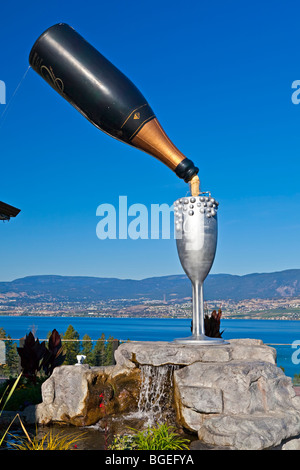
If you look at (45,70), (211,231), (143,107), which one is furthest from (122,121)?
(211,231)

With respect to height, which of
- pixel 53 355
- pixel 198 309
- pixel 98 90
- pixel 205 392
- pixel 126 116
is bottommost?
pixel 205 392

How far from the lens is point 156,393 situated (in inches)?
282

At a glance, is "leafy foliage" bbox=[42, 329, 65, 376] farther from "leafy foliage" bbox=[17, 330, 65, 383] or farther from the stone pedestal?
the stone pedestal

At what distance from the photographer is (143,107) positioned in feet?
26.4

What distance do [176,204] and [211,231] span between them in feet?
2.64

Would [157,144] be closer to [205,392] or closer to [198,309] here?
[198,309]

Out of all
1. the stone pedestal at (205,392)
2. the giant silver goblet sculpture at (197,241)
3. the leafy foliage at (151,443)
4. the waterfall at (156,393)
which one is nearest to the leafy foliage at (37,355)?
the stone pedestal at (205,392)

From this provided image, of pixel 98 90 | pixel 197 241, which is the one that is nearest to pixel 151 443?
pixel 197 241

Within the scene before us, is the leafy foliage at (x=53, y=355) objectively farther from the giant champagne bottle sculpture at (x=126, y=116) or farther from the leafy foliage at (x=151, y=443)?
the leafy foliage at (x=151, y=443)

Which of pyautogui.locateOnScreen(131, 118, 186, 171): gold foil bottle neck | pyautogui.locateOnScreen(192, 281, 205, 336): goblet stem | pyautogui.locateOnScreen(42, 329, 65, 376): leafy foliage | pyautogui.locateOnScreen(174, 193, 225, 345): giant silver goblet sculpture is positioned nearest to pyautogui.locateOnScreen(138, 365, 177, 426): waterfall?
pyautogui.locateOnScreen(174, 193, 225, 345): giant silver goblet sculpture

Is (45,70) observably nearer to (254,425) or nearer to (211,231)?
(211,231)

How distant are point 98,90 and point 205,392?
16.7ft

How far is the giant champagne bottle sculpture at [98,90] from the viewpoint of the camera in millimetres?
7680

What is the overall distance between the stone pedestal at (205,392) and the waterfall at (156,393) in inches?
2.5
